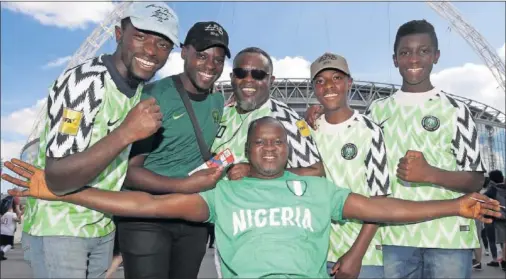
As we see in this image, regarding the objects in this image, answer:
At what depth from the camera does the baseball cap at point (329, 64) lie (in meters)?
3.62

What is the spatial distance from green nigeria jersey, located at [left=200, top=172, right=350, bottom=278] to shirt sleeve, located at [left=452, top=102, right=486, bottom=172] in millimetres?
1034

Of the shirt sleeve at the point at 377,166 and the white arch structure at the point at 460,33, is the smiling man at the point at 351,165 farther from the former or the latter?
the white arch structure at the point at 460,33

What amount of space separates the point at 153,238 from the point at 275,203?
931 millimetres

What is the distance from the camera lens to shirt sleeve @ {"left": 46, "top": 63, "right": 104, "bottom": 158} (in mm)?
2445

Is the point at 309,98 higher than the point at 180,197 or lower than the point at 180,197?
higher

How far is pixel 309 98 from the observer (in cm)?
6719

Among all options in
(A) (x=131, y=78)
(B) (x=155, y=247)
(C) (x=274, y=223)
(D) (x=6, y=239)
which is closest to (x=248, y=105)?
(A) (x=131, y=78)

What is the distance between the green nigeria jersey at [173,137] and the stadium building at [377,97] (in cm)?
6073

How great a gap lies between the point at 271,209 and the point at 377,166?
1.05m

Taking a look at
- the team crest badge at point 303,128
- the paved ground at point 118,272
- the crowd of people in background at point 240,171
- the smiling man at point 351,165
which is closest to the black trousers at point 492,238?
the paved ground at point 118,272

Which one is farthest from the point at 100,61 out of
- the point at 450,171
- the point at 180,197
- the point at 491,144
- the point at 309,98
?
the point at 491,144

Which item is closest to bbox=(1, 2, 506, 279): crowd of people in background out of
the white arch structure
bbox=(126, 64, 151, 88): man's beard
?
bbox=(126, 64, 151, 88): man's beard

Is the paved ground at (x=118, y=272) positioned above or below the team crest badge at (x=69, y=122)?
below

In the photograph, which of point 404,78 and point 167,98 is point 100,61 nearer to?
point 167,98
